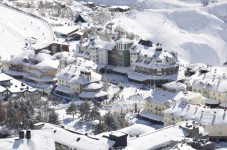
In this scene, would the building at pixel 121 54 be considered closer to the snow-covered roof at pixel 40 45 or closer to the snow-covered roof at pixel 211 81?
the snow-covered roof at pixel 40 45

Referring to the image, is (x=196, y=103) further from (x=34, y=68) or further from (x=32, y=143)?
(x=34, y=68)

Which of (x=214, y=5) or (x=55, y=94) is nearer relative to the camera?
(x=55, y=94)

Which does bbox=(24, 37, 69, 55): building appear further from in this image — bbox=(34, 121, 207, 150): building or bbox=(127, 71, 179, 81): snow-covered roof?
bbox=(34, 121, 207, 150): building

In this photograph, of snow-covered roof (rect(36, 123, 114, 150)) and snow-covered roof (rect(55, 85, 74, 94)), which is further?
snow-covered roof (rect(55, 85, 74, 94))

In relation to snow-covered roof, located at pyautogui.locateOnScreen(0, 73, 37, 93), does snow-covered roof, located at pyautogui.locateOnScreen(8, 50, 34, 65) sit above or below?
above

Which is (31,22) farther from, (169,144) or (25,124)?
(169,144)

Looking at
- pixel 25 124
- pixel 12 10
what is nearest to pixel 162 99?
pixel 25 124

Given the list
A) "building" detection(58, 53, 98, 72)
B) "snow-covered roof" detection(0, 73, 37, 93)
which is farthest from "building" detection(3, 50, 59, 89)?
"snow-covered roof" detection(0, 73, 37, 93)
